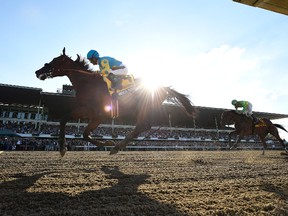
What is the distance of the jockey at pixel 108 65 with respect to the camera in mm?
5660

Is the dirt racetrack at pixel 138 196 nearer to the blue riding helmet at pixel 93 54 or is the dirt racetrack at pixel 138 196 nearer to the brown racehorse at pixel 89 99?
the brown racehorse at pixel 89 99

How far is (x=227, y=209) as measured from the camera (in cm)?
237

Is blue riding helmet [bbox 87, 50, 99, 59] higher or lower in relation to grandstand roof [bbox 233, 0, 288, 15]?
lower

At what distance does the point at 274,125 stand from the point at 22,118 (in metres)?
33.4

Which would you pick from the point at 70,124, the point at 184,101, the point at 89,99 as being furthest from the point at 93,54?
the point at 70,124

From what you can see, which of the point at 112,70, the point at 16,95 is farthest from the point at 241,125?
the point at 16,95

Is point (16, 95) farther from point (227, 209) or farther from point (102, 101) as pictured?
point (227, 209)

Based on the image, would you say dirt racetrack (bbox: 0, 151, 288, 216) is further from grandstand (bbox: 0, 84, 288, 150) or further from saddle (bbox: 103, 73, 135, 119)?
grandstand (bbox: 0, 84, 288, 150)

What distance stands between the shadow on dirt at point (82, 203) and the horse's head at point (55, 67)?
10.7 feet

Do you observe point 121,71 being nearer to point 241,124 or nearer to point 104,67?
point 104,67

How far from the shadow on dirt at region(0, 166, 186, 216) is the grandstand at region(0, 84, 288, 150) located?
69.5 feet

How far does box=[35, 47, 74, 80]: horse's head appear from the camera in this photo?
18.6 ft

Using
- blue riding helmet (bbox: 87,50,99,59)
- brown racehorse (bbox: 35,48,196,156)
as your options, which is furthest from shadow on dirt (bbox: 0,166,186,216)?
Result: blue riding helmet (bbox: 87,50,99,59)

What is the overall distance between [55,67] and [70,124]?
28.1 metres
